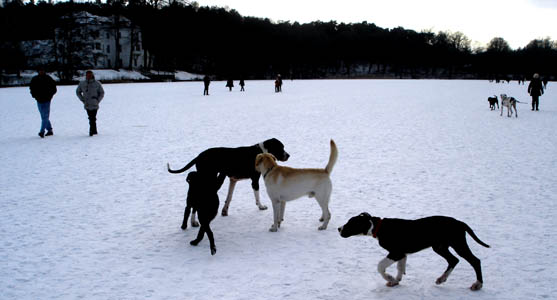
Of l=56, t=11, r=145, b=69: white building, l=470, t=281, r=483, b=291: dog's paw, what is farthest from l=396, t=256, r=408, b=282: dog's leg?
l=56, t=11, r=145, b=69: white building

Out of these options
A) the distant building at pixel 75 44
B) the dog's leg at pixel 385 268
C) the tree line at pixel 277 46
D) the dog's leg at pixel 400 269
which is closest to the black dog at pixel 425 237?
the dog's leg at pixel 385 268

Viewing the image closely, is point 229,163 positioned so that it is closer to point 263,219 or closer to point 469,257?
point 263,219

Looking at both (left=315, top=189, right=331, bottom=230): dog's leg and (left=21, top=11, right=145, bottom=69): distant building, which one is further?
(left=21, top=11, right=145, bottom=69): distant building

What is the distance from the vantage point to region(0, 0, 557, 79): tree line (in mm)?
76062

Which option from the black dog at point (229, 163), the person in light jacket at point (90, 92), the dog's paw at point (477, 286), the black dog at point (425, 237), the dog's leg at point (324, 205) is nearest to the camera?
the black dog at point (425, 237)

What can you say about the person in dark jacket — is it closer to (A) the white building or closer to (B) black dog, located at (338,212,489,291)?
(B) black dog, located at (338,212,489,291)

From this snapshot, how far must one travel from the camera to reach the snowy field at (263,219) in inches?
148

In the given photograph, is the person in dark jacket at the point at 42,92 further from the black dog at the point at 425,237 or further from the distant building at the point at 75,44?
the distant building at the point at 75,44

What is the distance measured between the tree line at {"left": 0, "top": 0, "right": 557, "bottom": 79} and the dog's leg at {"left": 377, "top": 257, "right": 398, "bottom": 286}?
60.3m

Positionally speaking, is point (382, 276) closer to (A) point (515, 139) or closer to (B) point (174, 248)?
(B) point (174, 248)

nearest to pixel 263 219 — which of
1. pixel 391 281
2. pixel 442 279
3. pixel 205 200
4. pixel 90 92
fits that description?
pixel 205 200

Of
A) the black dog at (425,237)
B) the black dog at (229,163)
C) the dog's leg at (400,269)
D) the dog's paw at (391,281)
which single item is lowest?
the dog's paw at (391,281)

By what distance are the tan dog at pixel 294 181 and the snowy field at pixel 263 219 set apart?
489 millimetres

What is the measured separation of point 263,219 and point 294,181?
105cm
